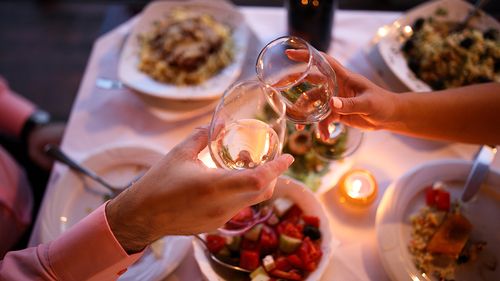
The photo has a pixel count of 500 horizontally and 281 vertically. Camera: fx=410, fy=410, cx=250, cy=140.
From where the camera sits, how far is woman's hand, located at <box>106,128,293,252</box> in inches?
35.6

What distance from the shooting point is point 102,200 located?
152 centimetres

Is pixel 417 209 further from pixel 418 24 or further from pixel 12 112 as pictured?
pixel 12 112

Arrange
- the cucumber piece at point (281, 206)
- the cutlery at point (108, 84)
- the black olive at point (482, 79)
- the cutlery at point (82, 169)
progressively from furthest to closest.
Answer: the cutlery at point (108, 84), the black olive at point (482, 79), the cutlery at point (82, 169), the cucumber piece at point (281, 206)

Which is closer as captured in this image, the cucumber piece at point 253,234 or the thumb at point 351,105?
the thumb at point 351,105

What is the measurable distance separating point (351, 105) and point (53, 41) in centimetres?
326

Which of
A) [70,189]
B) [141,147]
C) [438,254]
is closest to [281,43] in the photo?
[141,147]

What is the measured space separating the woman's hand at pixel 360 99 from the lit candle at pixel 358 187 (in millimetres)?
233

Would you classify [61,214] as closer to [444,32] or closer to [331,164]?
[331,164]

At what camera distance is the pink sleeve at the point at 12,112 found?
2.25 meters

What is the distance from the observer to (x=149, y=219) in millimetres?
1026

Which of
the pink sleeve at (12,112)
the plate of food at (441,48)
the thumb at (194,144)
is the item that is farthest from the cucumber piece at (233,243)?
the pink sleeve at (12,112)

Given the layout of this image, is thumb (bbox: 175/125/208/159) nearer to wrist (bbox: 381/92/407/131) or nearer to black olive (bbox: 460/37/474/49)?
wrist (bbox: 381/92/407/131)

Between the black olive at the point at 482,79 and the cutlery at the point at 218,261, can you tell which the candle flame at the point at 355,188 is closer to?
the cutlery at the point at 218,261

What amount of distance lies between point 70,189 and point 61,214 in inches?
3.9
